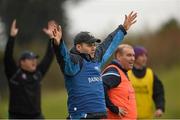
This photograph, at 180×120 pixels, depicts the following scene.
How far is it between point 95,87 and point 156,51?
68.7 ft

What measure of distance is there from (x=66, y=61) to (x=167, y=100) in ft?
50.7

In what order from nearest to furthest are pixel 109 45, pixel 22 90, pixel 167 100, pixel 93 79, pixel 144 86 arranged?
pixel 93 79
pixel 109 45
pixel 22 90
pixel 144 86
pixel 167 100

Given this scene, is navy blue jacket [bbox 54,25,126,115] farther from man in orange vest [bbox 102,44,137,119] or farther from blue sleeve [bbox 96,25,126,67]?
man in orange vest [bbox 102,44,137,119]

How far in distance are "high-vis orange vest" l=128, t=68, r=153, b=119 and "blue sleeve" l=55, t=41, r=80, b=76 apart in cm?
452

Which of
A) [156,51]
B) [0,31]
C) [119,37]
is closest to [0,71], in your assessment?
[0,31]

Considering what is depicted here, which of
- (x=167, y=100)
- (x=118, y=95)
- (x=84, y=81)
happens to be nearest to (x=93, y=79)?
(x=84, y=81)

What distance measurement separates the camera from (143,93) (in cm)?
1583

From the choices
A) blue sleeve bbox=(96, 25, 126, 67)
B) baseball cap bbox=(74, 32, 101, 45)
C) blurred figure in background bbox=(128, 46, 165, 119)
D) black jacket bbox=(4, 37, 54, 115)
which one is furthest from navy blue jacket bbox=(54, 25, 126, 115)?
blurred figure in background bbox=(128, 46, 165, 119)

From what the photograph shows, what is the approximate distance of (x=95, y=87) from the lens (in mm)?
11594

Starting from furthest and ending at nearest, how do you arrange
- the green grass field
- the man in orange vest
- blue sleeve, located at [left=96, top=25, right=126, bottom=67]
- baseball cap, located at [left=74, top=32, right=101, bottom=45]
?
the green grass field, the man in orange vest, blue sleeve, located at [left=96, top=25, right=126, bottom=67], baseball cap, located at [left=74, top=32, right=101, bottom=45]

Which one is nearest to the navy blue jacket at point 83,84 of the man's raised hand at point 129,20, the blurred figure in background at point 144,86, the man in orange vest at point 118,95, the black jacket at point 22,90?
the man in orange vest at point 118,95

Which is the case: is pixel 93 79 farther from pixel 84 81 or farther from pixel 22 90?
pixel 22 90

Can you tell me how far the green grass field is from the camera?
24625mm

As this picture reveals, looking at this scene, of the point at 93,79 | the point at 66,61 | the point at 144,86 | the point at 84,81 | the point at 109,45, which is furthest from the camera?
the point at 144,86
